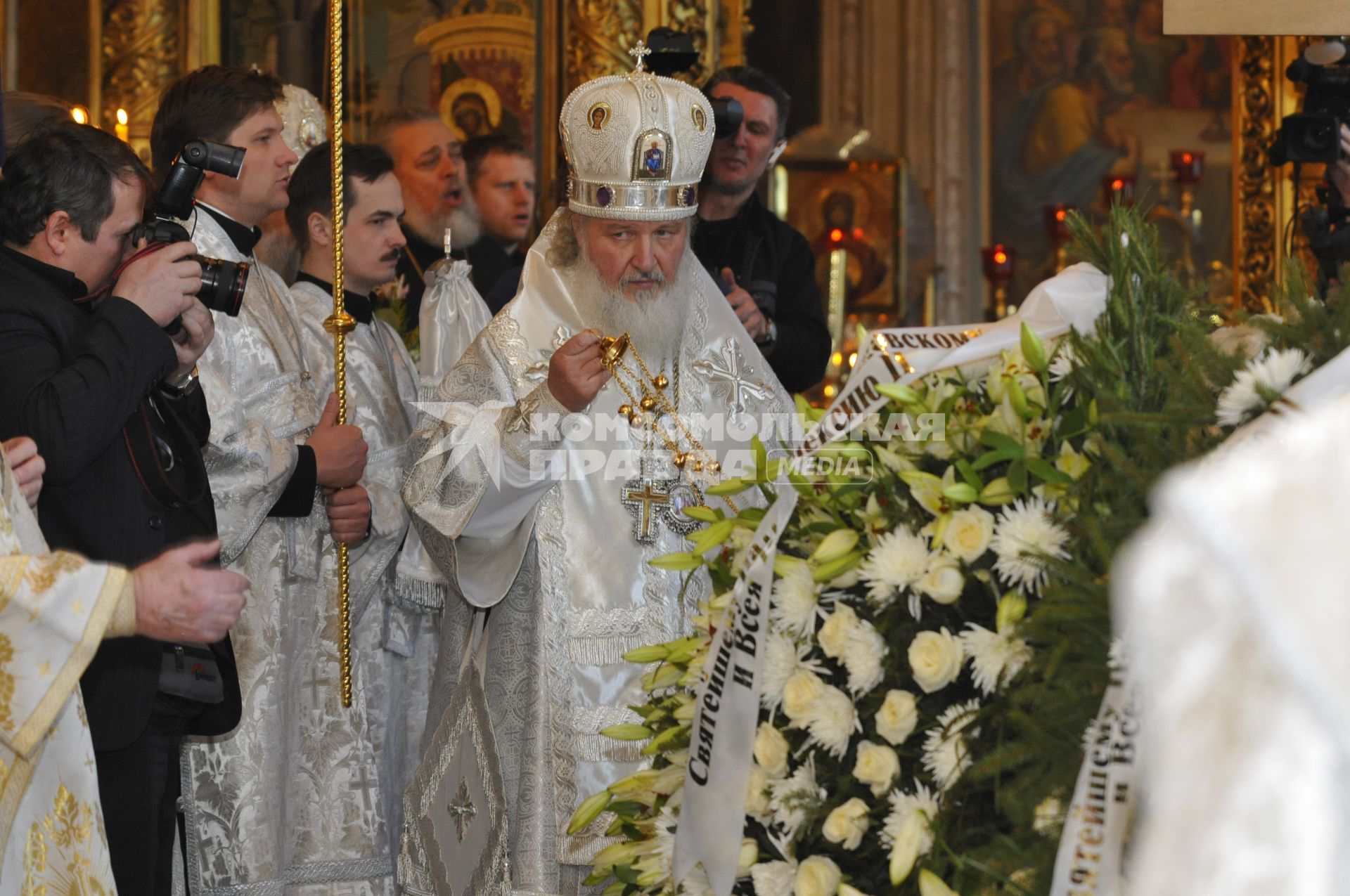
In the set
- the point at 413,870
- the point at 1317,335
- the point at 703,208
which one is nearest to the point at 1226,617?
the point at 1317,335

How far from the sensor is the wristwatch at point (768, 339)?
4.04 meters

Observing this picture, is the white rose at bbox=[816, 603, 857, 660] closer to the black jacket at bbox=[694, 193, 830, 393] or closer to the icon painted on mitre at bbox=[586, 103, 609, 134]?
the icon painted on mitre at bbox=[586, 103, 609, 134]

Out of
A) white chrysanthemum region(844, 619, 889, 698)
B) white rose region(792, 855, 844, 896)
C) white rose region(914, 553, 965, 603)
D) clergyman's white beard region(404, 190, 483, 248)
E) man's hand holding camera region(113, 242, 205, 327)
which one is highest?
clergyman's white beard region(404, 190, 483, 248)

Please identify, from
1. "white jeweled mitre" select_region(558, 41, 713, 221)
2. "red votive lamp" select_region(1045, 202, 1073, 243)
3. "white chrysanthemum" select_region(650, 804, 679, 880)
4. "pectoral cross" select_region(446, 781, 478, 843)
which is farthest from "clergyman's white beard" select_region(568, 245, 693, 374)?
"red votive lamp" select_region(1045, 202, 1073, 243)

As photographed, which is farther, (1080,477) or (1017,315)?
(1017,315)

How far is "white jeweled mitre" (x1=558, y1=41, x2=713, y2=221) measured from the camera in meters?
3.28

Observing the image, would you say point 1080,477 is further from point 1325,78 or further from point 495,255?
point 495,255

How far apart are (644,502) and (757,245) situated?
1.48 metres

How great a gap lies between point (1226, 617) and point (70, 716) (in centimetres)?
193

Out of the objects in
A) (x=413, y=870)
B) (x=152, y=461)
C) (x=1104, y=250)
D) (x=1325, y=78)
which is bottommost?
(x=413, y=870)

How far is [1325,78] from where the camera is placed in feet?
14.9

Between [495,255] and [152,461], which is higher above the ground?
[495,255]

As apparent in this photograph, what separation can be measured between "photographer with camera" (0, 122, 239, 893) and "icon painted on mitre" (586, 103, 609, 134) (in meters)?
0.91

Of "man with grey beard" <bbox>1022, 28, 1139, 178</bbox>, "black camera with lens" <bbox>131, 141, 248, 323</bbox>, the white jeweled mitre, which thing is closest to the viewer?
"black camera with lens" <bbox>131, 141, 248, 323</bbox>
